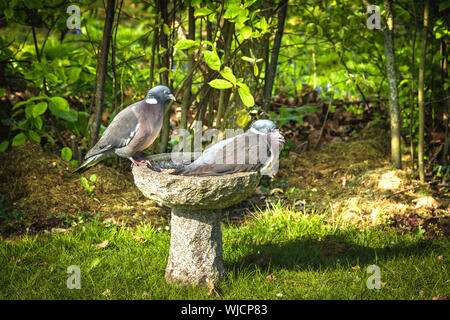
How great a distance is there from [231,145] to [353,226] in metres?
1.69

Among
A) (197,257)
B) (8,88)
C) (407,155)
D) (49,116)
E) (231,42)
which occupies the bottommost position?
(197,257)

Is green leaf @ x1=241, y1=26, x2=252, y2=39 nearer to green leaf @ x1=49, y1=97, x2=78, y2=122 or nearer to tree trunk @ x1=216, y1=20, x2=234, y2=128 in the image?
tree trunk @ x1=216, y1=20, x2=234, y2=128

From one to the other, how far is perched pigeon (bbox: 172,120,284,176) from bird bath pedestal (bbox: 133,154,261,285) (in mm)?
118


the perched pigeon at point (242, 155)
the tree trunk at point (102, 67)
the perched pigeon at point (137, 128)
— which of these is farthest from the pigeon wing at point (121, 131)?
the tree trunk at point (102, 67)

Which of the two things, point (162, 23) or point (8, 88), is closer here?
point (162, 23)

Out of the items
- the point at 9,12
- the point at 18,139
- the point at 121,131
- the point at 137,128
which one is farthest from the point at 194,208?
the point at 9,12

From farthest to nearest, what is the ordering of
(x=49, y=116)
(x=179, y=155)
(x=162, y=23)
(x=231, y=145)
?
1. (x=49, y=116)
2. (x=162, y=23)
3. (x=179, y=155)
4. (x=231, y=145)

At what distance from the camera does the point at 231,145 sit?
3.01m

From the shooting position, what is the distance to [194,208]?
2889mm

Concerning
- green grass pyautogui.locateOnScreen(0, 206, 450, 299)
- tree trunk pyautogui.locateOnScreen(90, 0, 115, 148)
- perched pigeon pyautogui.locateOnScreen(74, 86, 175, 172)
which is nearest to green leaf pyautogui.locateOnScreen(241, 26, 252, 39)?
perched pigeon pyautogui.locateOnScreen(74, 86, 175, 172)

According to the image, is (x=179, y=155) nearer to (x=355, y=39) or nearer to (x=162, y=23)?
(x=162, y=23)

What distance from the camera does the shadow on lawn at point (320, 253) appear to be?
11.2 ft

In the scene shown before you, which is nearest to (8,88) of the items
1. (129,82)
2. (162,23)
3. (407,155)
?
(129,82)

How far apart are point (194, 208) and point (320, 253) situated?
4.06 ft
